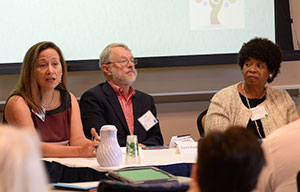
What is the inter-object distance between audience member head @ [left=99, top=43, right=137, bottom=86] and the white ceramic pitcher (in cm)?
161

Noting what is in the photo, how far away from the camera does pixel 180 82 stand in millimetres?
5352

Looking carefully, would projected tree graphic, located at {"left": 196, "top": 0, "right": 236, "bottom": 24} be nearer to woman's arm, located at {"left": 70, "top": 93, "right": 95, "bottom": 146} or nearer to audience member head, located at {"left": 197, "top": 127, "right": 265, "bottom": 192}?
woman's arm, located at {"left": 70, "top": 93, "right": 95, "bottom": 146}

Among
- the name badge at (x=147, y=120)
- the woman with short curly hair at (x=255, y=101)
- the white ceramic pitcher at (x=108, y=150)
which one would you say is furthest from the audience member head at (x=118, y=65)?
the white ceramic pitcher at (x=108, y=150)

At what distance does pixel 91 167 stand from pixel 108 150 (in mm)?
135

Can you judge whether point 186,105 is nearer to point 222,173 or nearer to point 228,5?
point 228,5

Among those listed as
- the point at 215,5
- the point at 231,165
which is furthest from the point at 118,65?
the point at 231,165

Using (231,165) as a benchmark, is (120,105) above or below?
below

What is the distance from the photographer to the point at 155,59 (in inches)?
204

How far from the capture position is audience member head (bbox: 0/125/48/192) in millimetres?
924

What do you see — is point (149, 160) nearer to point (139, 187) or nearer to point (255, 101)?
point (139, 187)

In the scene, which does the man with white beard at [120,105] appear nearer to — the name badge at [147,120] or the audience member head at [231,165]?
the name badge at [147,120]

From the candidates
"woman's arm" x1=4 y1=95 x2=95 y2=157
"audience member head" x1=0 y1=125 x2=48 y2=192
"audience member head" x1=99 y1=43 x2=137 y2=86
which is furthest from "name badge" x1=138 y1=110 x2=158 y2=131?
"audience member head" x1=0 y1=125 x2=48 y2=192

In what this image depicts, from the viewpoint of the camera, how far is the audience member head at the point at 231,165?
116 cm

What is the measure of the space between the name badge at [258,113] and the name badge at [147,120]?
2.83 ft
